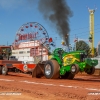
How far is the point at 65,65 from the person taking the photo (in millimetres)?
15617

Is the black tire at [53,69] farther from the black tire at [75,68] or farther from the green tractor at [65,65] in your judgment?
the black tire at [75,68]

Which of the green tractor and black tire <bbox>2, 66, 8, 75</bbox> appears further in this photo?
black tire <bbox>2, 66, 8, 75</bbox>

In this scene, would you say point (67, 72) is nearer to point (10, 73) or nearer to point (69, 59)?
point (69, 59)

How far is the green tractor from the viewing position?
578 inches

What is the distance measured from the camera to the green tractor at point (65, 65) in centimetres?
1468

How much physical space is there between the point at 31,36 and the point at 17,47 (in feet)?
34.0

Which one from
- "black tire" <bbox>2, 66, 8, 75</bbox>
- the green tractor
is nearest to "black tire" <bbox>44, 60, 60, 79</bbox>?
the green tractor

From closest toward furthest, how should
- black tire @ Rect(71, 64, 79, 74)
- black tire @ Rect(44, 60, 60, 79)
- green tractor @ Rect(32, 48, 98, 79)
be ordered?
black tire @ Rect(71, 64, 79, 74) → green tractor @ Rect(32, 48, 98, 79) → black tire @ Rect(44, 60, 60, 79)

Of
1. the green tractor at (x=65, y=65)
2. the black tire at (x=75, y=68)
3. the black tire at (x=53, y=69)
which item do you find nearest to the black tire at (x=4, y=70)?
the green tractor at (x=65, y=65)

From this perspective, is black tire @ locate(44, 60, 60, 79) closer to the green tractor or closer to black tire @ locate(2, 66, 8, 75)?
the green tractor

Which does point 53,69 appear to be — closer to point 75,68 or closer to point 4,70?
point 75,68

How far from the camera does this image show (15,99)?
27.8 feet

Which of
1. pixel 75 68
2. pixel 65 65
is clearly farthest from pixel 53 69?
pixel 75 68

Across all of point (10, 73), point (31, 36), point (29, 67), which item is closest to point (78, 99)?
point (29, 67)
